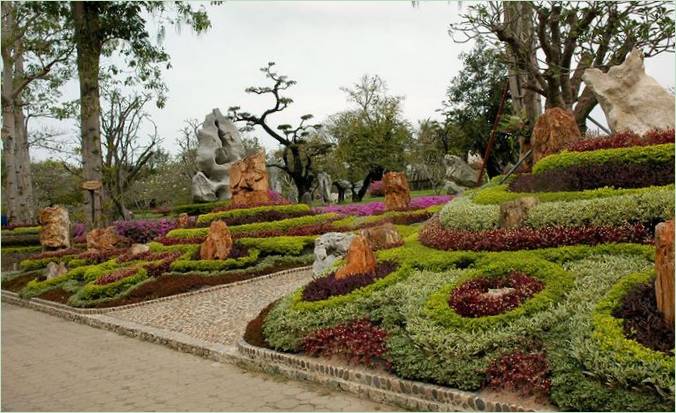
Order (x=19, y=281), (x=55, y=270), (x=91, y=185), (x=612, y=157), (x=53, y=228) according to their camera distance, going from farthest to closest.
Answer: (x=53, y=228) < (x=19, y=281) < (x=91, y=185) < (x=55, y=270) < (x=612, y=157)

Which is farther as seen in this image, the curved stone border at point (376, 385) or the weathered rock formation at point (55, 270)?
the weathered rock formation at point (55, 270)

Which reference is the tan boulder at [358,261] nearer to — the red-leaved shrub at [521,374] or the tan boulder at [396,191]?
the red-leaved shrub at [521,374]

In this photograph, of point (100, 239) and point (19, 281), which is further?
point (100, 239)

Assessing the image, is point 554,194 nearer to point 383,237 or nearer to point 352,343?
point 383,237

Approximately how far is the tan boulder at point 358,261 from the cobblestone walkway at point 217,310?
5.81ft

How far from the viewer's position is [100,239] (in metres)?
18.2

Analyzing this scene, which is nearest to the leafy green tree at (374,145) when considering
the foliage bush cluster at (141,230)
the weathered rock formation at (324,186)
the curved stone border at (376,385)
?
the weathered rock formation at (324,186)

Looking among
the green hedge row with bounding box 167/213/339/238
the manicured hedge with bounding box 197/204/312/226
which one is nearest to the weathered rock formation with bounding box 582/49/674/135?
the green hedge row with bounding box 167/213/339/238

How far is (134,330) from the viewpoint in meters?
9.63

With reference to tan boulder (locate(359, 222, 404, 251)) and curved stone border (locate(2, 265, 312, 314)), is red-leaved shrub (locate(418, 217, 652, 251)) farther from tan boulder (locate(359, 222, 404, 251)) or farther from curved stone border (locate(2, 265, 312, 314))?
curved stone border (locate(2, 265, 312, 314))

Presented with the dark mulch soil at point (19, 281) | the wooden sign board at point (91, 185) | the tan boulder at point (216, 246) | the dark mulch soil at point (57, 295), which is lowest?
the dark mulch soil at point (19, 281)

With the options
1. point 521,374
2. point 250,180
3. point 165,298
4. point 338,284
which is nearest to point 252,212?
point 250,180

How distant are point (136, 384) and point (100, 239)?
12649mm

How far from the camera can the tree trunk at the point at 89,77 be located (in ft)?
57.4
